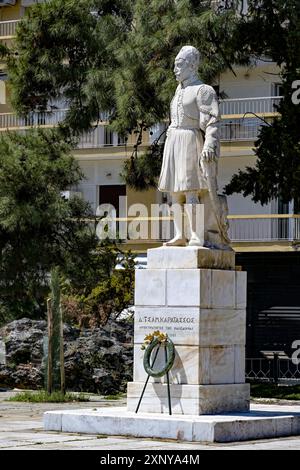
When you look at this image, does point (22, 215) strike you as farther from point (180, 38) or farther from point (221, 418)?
point (221, 418)

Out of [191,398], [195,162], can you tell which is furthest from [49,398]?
[195,162]

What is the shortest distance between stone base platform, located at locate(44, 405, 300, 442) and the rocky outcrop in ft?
29.6

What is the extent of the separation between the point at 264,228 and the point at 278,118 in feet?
40.6

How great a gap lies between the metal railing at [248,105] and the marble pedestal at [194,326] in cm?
2290

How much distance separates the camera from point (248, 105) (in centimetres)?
4222

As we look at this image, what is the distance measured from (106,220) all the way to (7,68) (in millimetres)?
4919

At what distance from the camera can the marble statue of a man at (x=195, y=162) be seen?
61.5ft

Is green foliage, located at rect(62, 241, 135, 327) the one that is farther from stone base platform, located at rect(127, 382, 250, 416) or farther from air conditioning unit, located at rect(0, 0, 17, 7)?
stone base platform, located at rect(127, 382, 250, 416)

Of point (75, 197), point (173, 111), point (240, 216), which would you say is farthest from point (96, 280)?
point (173, 111)

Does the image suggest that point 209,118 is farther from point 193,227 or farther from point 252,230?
point 252,230

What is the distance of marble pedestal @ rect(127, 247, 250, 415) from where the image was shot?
18094 mm

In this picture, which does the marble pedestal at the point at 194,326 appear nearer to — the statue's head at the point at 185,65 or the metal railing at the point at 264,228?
the statue's head at the point at 185,65

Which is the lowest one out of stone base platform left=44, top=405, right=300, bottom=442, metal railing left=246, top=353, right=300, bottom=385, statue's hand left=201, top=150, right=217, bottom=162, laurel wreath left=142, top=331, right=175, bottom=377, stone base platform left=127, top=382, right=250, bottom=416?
metal railing left=246, top=353, right=300, bottom=385

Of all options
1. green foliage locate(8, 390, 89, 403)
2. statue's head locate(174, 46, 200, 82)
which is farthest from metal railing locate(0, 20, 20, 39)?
statue's head locate(174, 46, 200, 82)
